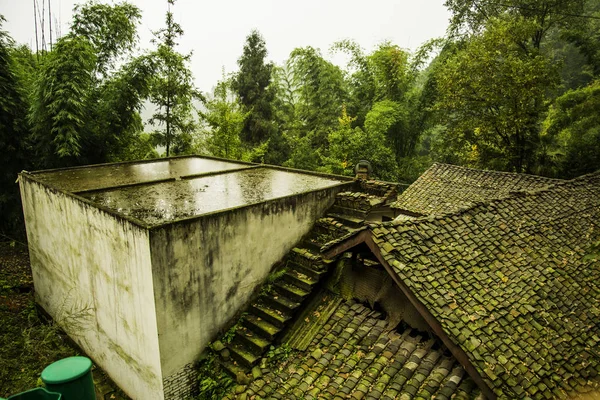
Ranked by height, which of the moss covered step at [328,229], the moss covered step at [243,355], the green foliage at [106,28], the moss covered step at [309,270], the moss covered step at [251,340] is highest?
the green foliage at [106,28]

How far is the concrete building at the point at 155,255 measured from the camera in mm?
5219

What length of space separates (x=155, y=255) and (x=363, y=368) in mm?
3182

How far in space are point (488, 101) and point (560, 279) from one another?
36.6 feet

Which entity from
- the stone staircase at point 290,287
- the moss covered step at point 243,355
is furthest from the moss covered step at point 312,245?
the moss covered step at point 243,355

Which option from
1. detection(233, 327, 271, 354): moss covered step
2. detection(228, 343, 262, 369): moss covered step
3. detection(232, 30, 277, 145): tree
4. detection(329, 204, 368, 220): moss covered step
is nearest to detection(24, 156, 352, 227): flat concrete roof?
detection(329, 204, 368, 220): moss covered step

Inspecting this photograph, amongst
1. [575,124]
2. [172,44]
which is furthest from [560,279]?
[172,44]

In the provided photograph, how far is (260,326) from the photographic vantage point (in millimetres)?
5969

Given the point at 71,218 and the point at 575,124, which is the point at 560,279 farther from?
the point at 575,124

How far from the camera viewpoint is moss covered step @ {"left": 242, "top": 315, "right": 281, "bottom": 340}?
229 inches

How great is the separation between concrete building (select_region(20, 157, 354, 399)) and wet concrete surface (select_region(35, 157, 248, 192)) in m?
0.10

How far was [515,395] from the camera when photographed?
361 cm

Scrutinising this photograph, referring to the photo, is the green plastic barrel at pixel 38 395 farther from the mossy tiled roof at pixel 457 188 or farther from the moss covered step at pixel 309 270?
the mossy tiled roof at pixel 457 188

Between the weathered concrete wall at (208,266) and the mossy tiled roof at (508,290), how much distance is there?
2.31 meters

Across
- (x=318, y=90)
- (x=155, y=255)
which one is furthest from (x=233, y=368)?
(x=318, y=90)
